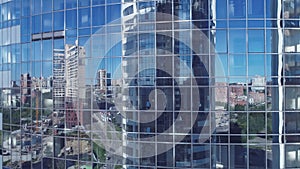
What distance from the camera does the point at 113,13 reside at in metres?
20.7

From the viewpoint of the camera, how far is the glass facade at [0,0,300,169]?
19.1 metres

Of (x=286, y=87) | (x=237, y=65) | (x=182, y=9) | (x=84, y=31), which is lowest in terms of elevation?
(x=286, y=87)

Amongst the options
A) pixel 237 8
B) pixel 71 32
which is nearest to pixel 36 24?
pixel 71 32

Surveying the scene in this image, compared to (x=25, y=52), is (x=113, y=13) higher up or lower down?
higher up

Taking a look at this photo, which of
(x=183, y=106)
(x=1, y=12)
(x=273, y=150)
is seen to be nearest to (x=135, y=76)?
(x=183, y=106)

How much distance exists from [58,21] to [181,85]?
28.2 feet

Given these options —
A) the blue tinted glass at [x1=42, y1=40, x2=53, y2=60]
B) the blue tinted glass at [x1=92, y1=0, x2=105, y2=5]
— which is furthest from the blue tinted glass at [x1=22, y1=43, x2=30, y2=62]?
the blue tinted glass at [x1=92, y1=0, x2=105, y2=5]

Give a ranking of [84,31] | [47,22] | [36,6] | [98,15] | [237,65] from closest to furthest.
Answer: [237,65] → [98,15] → [84,31] → [47,22] → [36,6]

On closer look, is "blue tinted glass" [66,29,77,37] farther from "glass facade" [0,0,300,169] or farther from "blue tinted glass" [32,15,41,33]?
"blue tinted glass" [32,15,41,33]

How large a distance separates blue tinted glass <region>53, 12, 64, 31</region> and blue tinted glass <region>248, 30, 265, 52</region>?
35.3 feet

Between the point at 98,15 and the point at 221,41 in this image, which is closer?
the point at 221,41

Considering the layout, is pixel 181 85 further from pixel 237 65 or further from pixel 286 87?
pixel 286 87

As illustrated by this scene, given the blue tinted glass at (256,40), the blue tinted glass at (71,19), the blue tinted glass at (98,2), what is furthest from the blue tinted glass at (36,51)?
the blue tinted glass at (256,40)

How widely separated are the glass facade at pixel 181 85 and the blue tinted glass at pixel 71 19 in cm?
6
